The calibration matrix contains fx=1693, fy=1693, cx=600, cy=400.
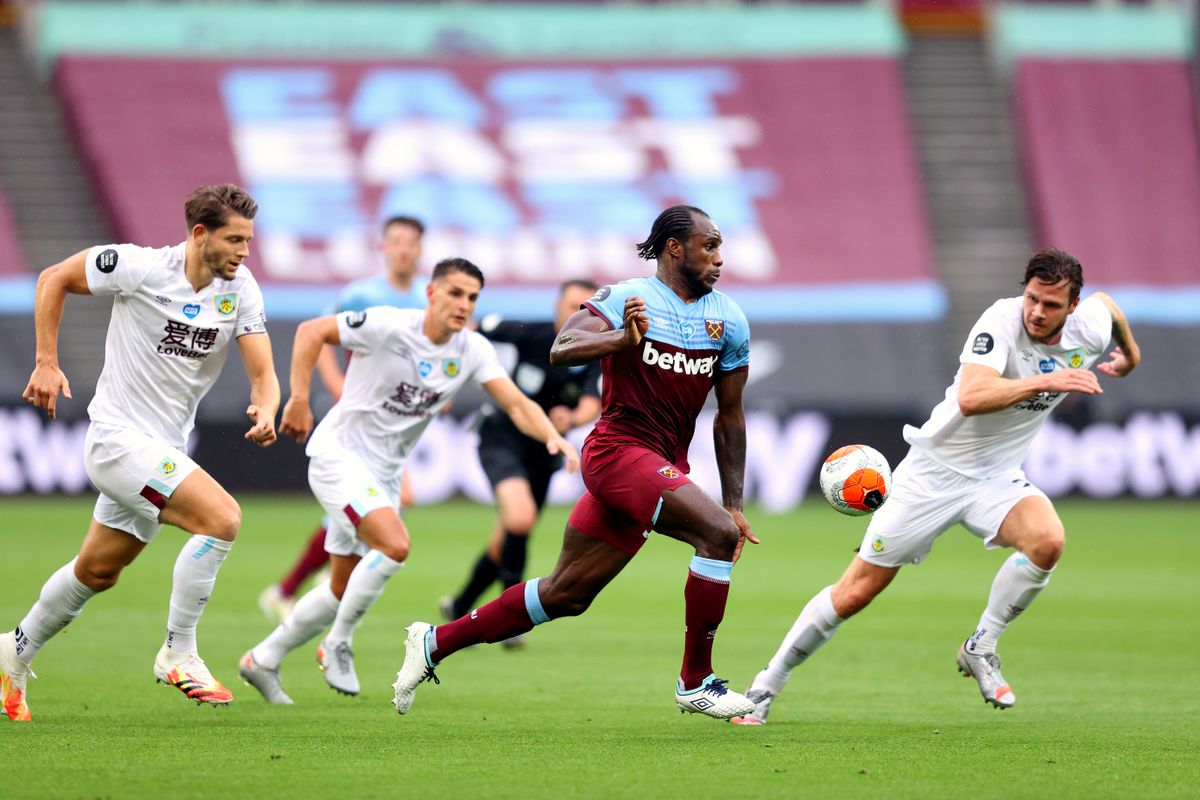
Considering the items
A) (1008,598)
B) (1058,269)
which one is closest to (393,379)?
(1008,598)

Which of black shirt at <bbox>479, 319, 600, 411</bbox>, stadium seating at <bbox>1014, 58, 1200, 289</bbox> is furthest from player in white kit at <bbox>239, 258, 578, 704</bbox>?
stadium seating at <bbox>1014, 58, 1200, 289</bbox>

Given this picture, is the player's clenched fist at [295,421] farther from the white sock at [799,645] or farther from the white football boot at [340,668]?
the white sock at [799,645]

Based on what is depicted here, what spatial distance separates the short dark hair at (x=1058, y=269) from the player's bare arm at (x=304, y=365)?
3733 mm

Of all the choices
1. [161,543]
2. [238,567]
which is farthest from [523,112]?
[238,567]

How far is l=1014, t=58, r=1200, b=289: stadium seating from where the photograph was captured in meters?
30.0

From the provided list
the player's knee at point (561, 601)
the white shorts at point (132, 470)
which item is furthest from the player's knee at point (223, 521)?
the player's knee at point (561, 601)

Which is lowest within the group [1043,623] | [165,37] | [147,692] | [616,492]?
[1043,623]

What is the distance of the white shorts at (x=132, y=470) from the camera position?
7.89 m

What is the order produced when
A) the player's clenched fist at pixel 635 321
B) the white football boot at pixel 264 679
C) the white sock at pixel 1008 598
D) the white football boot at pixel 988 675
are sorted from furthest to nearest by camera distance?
1. the white football boot at pixel 264 679
2. the white sock at pixel 1008 598
3. the white football boot at pixel 988 675
4. the player's clenched fist at pixel 635 321

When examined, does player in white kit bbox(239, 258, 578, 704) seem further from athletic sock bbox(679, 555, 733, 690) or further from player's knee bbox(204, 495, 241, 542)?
athletic sock bbox(679, 555, 733, 690)

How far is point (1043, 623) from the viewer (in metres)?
13.1

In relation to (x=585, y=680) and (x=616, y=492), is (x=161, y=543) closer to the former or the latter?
(x=585, y=680)

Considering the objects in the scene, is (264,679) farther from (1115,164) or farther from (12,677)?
(1115,164)

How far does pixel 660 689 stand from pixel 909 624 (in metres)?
3.96
